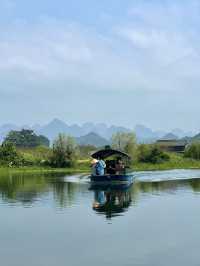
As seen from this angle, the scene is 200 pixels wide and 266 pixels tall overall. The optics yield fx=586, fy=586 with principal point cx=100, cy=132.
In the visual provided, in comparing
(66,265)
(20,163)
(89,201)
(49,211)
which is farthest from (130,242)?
(20,163)

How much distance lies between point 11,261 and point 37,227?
5.77 meters

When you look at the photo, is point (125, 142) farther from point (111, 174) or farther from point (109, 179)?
point (109, 179)

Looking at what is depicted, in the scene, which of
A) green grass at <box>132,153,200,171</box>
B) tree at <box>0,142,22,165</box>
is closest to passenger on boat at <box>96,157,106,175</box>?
green grass at <box>132,153,200,171</box>

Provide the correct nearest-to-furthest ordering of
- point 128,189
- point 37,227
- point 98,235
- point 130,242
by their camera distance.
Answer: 1. point 130,242
2. point 98,235
3. point 37,227
4. point 128,189

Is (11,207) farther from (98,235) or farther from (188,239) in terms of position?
(188,239)

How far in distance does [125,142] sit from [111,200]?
53685 mm

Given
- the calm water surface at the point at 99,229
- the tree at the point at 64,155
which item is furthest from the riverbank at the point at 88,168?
the calm water surface at the point at 99,229

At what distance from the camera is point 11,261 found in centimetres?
1555

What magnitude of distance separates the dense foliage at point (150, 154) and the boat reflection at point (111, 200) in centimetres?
4178

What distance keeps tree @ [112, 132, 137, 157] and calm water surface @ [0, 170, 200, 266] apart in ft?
163

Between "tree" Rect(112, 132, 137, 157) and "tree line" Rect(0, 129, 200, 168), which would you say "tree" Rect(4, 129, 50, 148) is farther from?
"tree" Rect(112, 132, 137, 157)

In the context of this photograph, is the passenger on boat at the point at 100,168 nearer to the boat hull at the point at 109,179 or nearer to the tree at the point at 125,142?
the boat hull at the point at 109,179

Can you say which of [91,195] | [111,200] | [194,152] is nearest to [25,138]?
[194,152]

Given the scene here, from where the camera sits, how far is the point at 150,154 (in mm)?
83312
